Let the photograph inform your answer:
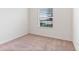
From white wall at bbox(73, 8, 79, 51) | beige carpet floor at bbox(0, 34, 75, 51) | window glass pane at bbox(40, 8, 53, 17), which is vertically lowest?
beige carpet floor at bbox(0, 34, 75, 51)

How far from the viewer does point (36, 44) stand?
2027 mm

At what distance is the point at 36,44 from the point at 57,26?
19.6 inches

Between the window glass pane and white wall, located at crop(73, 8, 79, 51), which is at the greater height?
the window glass pane

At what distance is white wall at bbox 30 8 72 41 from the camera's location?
188 centimetres

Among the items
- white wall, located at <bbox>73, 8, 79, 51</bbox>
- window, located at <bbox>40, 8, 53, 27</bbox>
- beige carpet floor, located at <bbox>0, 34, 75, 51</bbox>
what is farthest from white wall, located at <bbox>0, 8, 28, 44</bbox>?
white wall, located at <bbox>73, 8, 79, 51</bbox>

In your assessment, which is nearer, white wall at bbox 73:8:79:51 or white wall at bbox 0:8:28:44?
white wall at bbox 73:8:79:51

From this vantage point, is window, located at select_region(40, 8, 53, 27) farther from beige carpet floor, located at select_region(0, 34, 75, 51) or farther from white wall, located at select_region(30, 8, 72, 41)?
beige carpet floor, located at select_region(0, 34, 75, 51)

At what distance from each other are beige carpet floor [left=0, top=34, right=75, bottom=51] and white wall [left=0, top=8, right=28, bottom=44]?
0.33 ft

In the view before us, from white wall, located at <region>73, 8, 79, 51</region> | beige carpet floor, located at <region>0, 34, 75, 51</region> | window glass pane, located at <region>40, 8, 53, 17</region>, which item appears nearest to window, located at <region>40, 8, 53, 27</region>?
window glass pane, located at <region>40, 8, 53, 17</region>

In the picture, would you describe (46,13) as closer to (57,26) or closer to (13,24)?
(57,26)

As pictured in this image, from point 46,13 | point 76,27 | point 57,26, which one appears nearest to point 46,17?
point 46,13
